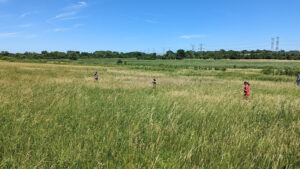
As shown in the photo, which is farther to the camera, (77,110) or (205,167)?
(77,110)

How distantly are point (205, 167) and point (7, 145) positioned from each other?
2761mm

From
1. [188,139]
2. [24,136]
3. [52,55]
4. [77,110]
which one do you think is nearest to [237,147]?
[188,139]

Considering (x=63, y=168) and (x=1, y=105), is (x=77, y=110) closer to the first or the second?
(x=1, y=105)

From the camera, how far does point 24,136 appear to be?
8.67 ft

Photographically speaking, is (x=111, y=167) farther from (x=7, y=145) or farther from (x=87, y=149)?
(x=7, y=145)

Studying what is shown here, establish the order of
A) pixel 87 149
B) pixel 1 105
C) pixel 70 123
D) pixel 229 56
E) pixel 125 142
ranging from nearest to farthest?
pixel 87 149 < pixel 125 142 < pixel 70 123 < pixel 1 105 < pixel 229 56

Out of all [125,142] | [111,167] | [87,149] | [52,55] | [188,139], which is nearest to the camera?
[111,167]

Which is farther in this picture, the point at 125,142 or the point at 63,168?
the point at 125,142

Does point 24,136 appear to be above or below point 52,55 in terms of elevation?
below

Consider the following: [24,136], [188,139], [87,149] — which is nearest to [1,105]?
[24,136]

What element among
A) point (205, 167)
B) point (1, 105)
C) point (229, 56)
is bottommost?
point (205, 167)

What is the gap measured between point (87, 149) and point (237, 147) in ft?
7.11

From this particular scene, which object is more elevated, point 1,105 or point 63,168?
point 1,105

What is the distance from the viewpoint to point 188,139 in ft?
9.07
